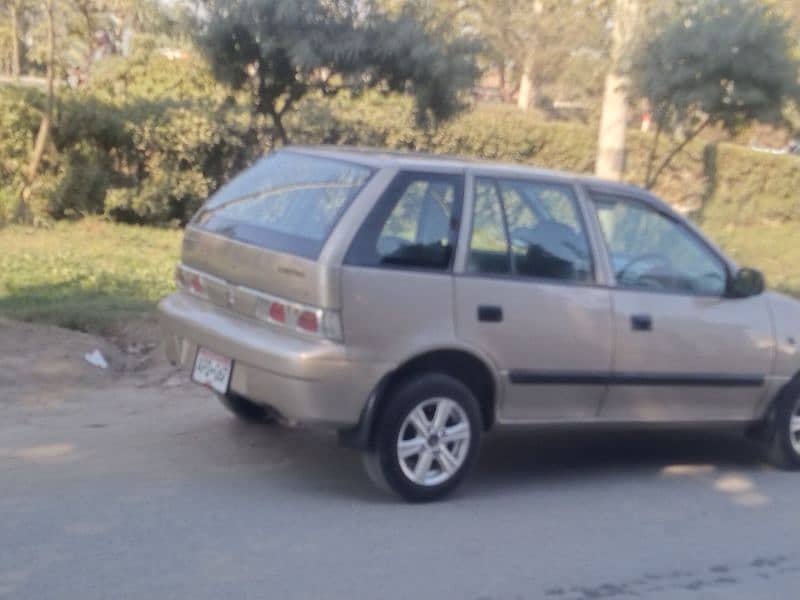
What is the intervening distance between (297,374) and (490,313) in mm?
1090

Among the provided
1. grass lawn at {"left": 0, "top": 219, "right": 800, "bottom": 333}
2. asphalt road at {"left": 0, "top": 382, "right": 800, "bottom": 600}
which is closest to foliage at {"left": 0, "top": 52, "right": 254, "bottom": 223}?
grass lawn at {"left": 0, "top": 219, "right": 800, "bottom": 333}

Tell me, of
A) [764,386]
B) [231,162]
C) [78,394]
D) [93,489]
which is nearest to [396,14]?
[231,162]

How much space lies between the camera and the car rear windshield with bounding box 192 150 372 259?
643 cm

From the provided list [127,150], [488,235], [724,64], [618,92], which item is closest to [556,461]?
[488,235]

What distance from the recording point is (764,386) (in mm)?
7625

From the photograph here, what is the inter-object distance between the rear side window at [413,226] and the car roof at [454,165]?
10 cm

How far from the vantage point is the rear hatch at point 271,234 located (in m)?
6.26

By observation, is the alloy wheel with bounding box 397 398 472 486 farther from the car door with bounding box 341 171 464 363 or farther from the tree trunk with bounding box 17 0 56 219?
the tree trunk with bounding box 17 0 56 219

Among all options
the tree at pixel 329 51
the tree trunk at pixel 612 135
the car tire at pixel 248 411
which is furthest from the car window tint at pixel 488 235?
the tree trunk at pixel 612 135

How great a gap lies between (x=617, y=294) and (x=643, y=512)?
1169 millimetres

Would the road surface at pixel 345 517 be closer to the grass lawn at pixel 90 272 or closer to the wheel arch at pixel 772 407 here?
the wheel arch at pixel 772 407

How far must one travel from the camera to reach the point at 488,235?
22.1 feet

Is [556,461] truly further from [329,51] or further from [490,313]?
[329,51]

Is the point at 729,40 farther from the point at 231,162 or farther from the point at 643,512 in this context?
the point at 643,512
